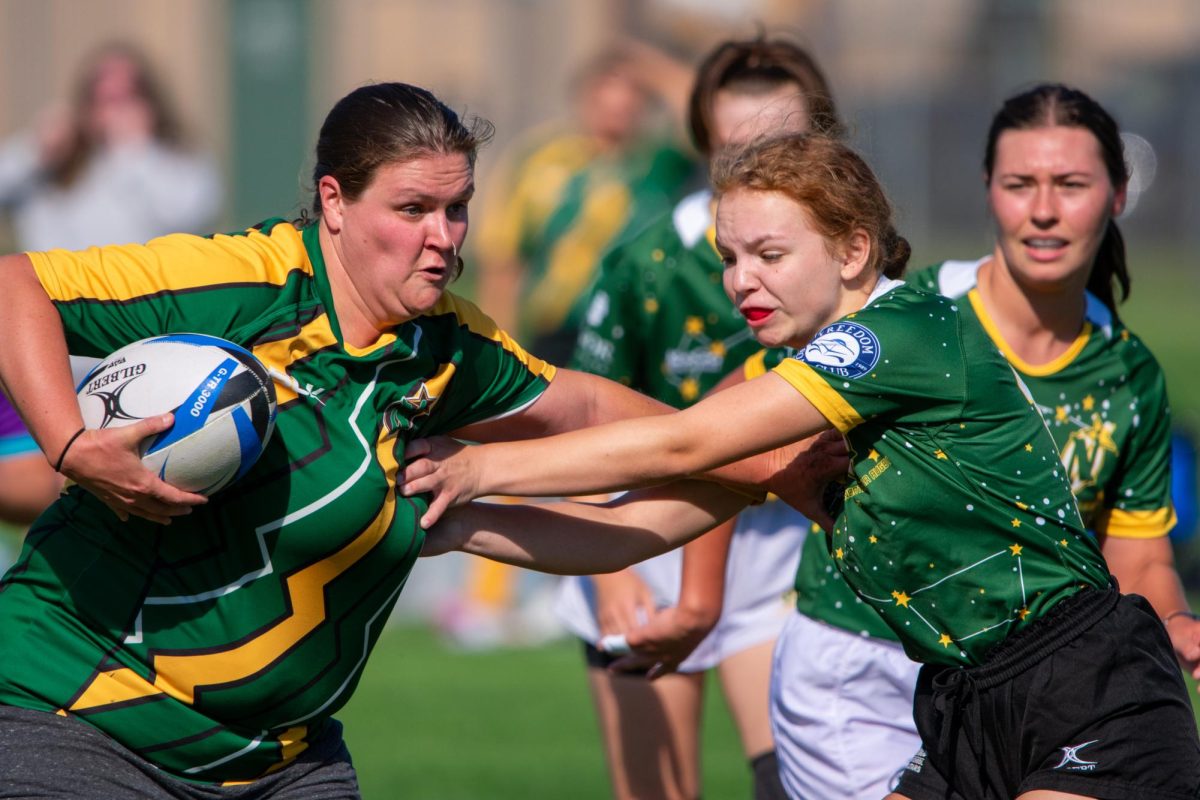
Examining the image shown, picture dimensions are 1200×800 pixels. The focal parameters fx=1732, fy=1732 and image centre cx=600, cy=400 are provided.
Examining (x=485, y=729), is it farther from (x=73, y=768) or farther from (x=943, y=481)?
(x=943, y=481)

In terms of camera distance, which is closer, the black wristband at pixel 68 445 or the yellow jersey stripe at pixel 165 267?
the black wristband at pixel 68 445

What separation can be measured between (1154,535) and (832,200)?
134 cm

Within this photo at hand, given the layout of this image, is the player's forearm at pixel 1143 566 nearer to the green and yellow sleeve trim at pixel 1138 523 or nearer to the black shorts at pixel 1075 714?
the green and yellow sleeve trim at pixel 1138 523

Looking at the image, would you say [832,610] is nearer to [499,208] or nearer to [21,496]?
[21,496]

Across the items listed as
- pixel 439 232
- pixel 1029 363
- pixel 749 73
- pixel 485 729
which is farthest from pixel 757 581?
pixel 485 729

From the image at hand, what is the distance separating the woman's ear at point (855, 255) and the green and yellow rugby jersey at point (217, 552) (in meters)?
0.93

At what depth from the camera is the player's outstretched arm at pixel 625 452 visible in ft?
11.1

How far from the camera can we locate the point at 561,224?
9.67m

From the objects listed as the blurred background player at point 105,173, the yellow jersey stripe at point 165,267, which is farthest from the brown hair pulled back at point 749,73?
the blurred background player at point 105,173

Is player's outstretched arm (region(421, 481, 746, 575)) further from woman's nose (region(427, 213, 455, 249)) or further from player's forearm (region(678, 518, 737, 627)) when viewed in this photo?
woman's nose (region(427, 213, 455, 249))

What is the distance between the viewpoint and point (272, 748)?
347 cm

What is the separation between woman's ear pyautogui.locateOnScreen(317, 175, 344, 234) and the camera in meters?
3.44

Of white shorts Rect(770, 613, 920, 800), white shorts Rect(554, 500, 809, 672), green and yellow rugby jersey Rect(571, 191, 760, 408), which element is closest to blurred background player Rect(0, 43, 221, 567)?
green and yellow rugby jersey Rect(571, 191, 760, 408)

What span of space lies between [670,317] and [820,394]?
1627 millimetres
